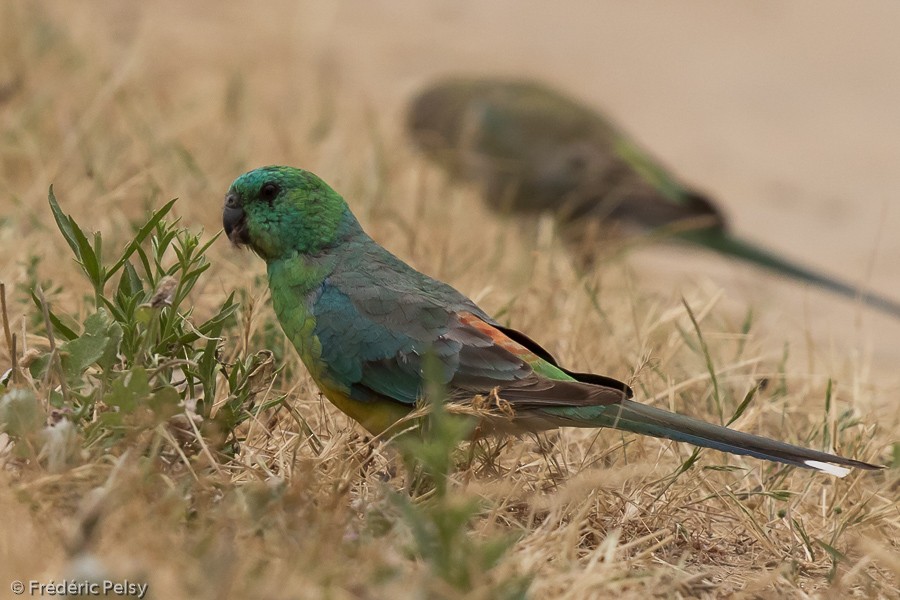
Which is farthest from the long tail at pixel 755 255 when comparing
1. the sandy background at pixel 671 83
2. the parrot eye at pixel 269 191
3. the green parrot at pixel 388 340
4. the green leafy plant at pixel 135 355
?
the green leafy plant at pixel 135 355

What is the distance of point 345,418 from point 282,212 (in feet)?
1.97

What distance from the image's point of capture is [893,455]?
3045mm

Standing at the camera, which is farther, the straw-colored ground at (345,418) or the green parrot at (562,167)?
the green parrot at (562,167)

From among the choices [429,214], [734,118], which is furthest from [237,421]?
[734,118]

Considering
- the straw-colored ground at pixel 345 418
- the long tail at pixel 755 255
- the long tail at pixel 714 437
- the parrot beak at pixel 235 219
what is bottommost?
the long tail at pixel 755 255

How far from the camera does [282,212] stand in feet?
9.75

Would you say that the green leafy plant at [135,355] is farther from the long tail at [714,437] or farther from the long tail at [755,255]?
the long tail at [755,255]

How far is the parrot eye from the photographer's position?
2984 mm

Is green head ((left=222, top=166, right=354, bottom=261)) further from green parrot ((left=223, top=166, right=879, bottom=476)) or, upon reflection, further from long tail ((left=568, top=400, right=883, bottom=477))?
long tail ((left=568, top=400, right=883, bottom=477))

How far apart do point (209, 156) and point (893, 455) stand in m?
3.09

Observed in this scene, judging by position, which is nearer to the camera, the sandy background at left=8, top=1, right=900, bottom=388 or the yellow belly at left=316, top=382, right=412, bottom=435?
the yellow belly at left=316, top=382, right=412, bottom=435

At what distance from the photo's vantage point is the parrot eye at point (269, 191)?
2.98 m

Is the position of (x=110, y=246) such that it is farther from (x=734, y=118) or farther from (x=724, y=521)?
(x=734, y=118)

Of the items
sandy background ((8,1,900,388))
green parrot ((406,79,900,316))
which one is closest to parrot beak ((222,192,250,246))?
sandy background ((8,1,900,388))
